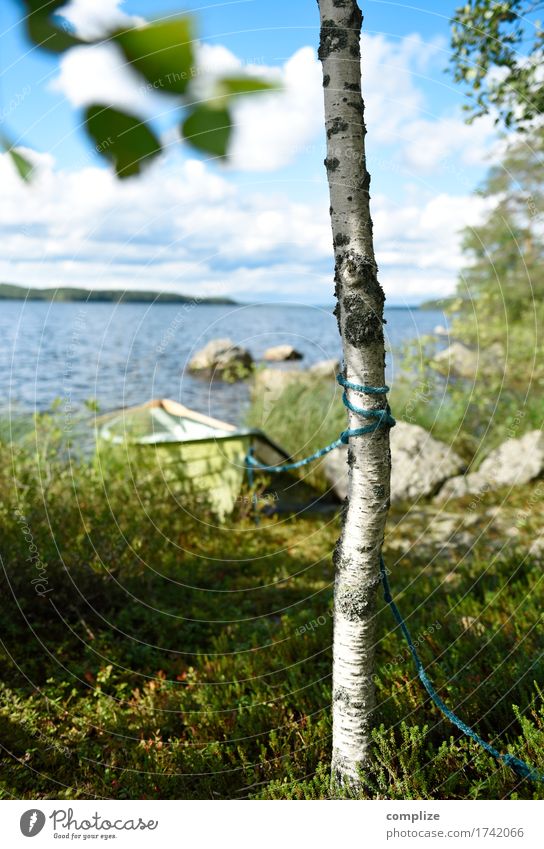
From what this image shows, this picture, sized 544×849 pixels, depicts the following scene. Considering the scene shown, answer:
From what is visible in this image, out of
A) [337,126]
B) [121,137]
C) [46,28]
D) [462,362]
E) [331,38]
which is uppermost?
[331,38]

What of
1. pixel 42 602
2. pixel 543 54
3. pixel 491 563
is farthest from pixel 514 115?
pixel 42 602

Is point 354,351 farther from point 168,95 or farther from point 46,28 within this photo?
point 46,28

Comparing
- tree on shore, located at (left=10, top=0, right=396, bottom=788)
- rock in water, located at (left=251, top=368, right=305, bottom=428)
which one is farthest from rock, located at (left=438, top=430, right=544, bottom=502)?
tree on shore, located at (left=10, top=0, right=396, bottom=788)

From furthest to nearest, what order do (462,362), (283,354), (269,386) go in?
(283,354) < (462,362) < (269,386)

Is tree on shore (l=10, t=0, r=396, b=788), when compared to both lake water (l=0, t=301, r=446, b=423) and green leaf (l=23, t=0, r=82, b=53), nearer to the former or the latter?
green leaf (l=23, t=0, r=82, b=53)

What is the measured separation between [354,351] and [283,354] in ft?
44.7

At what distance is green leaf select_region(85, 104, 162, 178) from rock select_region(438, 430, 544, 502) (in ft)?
20.8

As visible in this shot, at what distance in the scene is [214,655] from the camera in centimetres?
373

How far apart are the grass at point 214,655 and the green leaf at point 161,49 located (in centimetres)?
224

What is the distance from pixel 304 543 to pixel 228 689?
2.68 meters

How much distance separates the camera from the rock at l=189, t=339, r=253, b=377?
12.8 metres

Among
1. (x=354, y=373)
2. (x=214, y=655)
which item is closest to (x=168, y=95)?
(x=354, y=373)

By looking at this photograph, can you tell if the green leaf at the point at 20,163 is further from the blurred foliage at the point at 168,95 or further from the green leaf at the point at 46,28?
the green leaf at the point at 46,28
